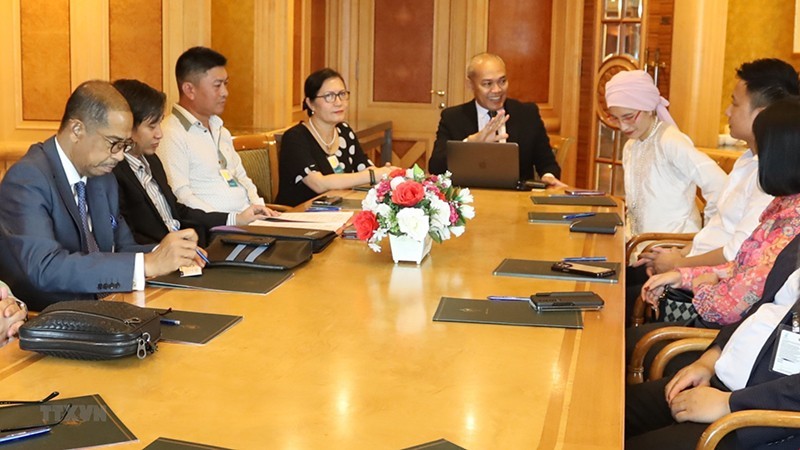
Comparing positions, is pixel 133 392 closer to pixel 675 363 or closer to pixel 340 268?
pixel 340 268

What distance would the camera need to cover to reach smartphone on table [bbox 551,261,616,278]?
309 cm

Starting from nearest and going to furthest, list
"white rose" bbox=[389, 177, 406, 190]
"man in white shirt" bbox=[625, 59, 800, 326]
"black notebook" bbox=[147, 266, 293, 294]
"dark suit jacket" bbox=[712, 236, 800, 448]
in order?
"dark suit jacket" bbox=[712, 236, 800, 448] < "black notebook" bbox=[147, 266, 293, 294] < "white rose" bbox=[389, 177, 406, 190] < "man in white shirt" bbox=[625, 59, 800, 326]

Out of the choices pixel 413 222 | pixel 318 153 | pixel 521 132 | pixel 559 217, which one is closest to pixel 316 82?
pixel 318 153

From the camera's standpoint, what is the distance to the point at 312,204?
4477mm

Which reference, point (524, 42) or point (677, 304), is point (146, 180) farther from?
point (524, 42)

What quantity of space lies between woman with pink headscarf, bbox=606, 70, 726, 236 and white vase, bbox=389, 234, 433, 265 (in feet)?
5.75

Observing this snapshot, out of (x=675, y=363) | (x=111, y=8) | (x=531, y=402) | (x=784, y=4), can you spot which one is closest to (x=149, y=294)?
(x=531, y=402)

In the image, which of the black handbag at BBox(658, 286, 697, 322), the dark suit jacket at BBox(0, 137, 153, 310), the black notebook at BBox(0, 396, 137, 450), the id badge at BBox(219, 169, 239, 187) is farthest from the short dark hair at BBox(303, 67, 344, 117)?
the black notebook at BBox(0, 396, 137, 450)

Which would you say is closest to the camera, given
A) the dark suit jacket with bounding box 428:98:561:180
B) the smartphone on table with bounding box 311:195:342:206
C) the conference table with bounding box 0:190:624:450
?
the conference table with bounding box 0:190:624:450

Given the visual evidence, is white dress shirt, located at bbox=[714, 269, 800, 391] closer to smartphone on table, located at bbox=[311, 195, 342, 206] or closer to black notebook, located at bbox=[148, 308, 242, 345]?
black notebook, located at bbox=[148, 308, 242, 345]

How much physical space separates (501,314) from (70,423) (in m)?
1.18

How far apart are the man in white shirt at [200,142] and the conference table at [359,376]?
1.85 metres

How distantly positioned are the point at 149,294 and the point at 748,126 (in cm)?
238

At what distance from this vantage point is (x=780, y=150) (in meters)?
2.69
